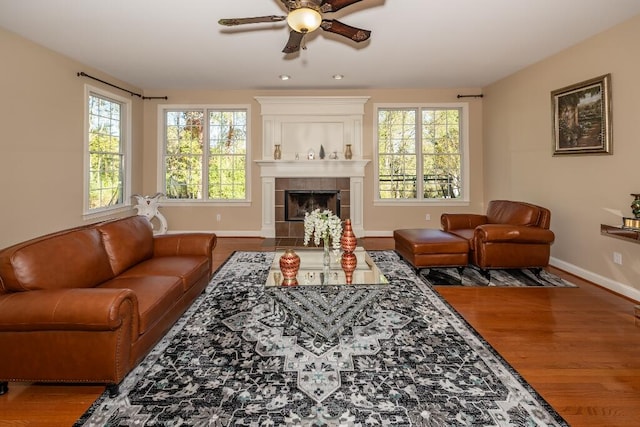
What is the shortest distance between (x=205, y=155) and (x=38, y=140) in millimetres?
2796

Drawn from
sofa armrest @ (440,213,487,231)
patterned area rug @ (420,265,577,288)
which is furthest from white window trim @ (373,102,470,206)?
patterned area rug @ (420,265,577,288)

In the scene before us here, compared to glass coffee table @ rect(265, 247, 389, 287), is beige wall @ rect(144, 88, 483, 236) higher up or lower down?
higher up

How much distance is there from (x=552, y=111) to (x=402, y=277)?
3072 mm

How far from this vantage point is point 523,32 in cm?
391

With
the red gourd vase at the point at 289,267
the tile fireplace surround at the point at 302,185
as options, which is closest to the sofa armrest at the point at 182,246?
the red gourd vase at the point at 289,267

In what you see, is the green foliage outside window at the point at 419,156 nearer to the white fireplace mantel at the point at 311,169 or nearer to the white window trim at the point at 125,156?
the white fireplace mantel at the point at 311,169

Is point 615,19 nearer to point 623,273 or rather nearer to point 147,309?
point 623,273

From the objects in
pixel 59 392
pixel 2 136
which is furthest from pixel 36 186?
pixel 59 392

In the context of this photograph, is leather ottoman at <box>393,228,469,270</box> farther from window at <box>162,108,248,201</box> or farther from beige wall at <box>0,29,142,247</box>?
beige wall at <box>0,29,142,247</box>

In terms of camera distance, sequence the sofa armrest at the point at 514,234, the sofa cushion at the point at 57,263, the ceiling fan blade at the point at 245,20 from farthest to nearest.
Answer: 1. the sofa armrest at the point at 514,234
2. the ceiling fan blade at the point at 245,20
3. the sofa cushion at the point at 57,263

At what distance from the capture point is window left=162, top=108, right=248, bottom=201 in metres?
6.73

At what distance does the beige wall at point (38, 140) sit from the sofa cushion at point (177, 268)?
2.16m

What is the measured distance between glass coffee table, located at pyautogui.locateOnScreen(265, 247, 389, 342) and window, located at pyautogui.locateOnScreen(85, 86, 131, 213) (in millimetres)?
4101

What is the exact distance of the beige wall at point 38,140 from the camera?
151 inches
